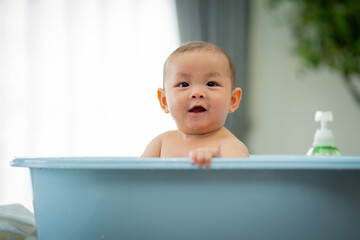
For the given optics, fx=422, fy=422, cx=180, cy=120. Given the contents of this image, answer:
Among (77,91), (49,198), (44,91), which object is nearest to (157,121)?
(77,91)

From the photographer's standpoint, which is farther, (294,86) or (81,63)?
(294,86)

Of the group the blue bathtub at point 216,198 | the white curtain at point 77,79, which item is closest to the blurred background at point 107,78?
the white curtain at point 77,79

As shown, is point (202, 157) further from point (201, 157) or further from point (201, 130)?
point (201, 130)

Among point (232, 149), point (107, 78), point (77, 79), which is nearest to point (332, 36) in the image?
point (107, 78)

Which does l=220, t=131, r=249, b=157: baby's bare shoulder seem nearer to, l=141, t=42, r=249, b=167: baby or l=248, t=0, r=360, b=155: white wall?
l=141, t=42, r=249, b=167: baby

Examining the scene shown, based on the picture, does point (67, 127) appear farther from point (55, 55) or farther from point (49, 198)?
point (49, 198)

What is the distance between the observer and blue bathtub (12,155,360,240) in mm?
668

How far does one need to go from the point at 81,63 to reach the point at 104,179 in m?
1.68

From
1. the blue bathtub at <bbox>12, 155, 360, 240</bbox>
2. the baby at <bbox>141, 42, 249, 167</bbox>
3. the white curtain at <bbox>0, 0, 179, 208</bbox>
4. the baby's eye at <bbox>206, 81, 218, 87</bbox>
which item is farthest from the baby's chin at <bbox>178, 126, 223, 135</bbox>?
the white curtain at <bbox>0, 0, 179, 208</bbox>

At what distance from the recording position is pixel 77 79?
2270 millimetres

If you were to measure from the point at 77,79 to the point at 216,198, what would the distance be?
5.70 ft

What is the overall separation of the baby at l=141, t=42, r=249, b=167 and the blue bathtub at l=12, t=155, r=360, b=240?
0.27 m

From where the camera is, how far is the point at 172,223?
0.70m

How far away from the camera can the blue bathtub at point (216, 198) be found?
2.19 ft
